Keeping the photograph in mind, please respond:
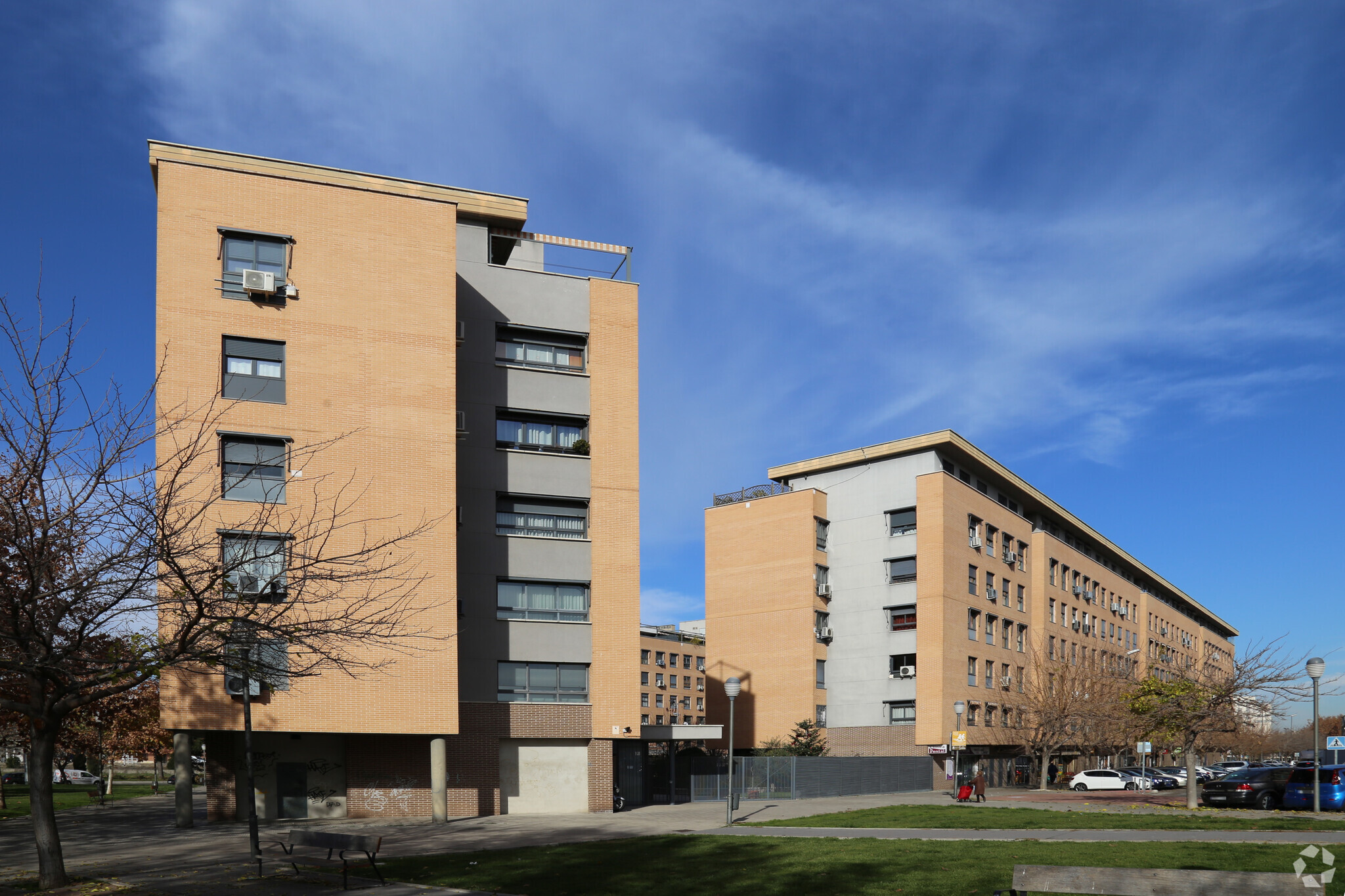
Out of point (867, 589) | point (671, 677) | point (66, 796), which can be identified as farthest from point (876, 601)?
point (671, 677)

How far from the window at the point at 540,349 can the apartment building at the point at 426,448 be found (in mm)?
74

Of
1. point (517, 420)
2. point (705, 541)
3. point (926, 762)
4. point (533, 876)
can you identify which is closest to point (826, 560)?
point (705, 541)

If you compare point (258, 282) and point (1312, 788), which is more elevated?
point (258, 282)

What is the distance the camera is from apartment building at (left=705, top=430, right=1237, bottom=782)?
57.0 meters

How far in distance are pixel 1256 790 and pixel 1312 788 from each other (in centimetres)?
189

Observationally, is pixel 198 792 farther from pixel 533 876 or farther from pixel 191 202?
pixel 533 876

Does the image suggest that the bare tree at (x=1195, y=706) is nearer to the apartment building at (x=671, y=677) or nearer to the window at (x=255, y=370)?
the window at (x=255, y=370)

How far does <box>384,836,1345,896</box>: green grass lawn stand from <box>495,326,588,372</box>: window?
19.3 metres

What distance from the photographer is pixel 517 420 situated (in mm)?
37406

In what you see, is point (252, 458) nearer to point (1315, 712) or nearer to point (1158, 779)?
point (1315, 712)

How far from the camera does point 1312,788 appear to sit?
32.0 metres

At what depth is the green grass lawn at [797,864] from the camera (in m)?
15.0

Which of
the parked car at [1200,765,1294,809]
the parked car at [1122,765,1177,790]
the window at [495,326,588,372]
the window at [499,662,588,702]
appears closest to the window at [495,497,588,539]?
the window at [499,662,588,702]

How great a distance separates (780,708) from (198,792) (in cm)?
3246
